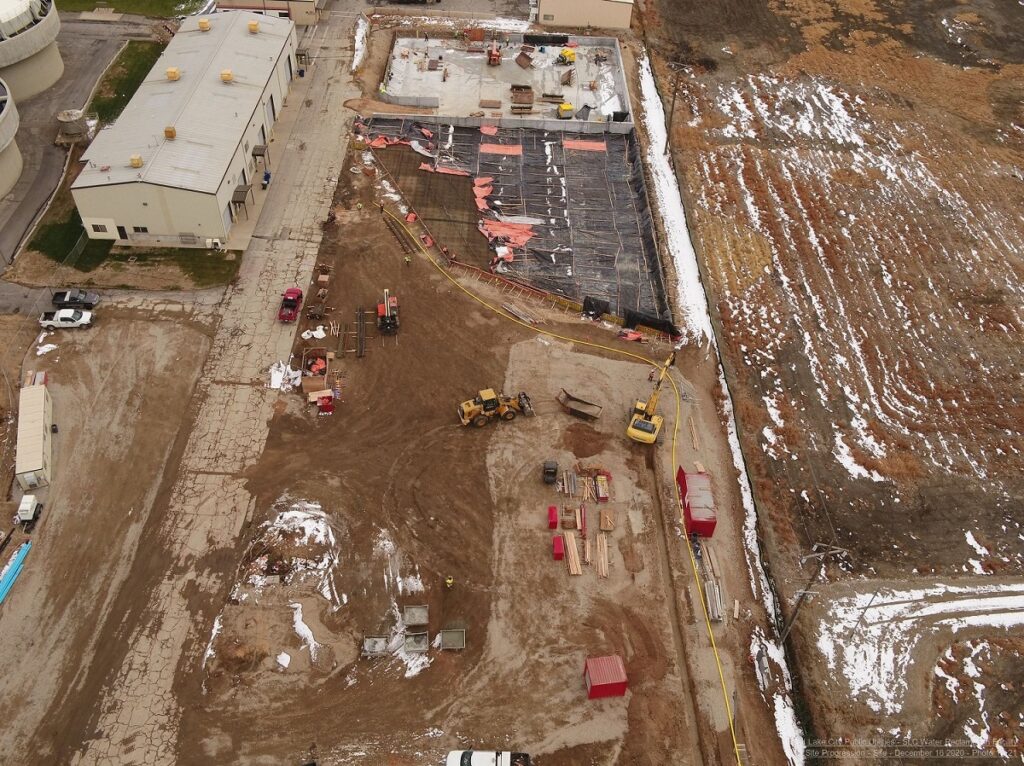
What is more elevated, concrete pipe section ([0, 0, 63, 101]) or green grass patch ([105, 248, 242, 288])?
concrete pipe section ([0, 0, 63, 101])

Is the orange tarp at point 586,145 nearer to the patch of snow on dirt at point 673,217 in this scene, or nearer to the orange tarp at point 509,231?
the patch of snow on dirt at point 673,217

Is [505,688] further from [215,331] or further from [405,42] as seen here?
[405,42]

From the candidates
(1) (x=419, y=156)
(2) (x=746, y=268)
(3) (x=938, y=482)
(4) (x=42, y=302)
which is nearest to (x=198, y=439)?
(4) (x=42, y=302)

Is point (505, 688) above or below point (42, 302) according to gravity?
below

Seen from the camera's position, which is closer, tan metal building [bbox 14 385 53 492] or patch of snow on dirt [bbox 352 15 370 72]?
tan metal building [bbox 14 385 53 492]

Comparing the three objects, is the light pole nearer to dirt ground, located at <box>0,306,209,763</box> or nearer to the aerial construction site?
the aerial construction site

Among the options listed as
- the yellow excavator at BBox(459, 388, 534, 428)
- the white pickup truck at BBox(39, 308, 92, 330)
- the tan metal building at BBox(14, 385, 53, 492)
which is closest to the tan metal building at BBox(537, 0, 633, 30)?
the yellow excavator at BBox(459, 388, 534, 428)

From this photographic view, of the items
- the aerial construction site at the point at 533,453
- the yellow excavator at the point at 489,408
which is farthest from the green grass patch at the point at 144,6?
the yellow excavator at the point at 489,408
